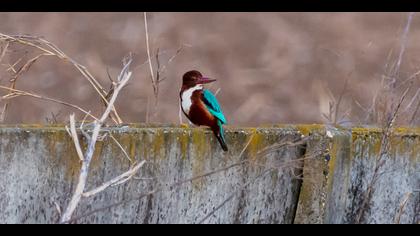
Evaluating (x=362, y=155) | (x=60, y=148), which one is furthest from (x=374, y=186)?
(x=60, y=148)

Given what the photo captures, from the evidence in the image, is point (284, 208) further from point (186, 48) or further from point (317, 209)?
point (186, 48)

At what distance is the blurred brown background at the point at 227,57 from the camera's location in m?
6.98

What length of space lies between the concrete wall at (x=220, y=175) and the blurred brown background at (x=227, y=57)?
1.94 metres

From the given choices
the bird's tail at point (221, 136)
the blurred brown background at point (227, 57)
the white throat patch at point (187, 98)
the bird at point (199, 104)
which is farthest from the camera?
the blurred brown background at point (227, 57)

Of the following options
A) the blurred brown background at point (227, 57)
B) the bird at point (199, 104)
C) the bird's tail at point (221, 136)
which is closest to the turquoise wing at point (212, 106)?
the bird at point (199, 104)

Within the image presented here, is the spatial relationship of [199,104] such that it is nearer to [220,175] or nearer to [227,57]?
[220,175]

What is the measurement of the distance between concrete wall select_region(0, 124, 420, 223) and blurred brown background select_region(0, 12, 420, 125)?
1938mm

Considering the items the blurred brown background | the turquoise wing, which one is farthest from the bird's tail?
the blurred brown background

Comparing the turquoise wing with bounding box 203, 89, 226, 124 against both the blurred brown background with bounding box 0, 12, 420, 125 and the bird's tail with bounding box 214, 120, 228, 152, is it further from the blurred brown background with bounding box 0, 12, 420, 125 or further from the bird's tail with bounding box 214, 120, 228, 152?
the blurred brown background with bounding box 0, 12, 420, 125

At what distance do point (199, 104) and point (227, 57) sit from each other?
116 inches

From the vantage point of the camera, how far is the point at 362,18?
8.27 m

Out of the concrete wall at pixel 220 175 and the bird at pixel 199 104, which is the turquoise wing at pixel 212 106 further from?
the concrete wall at pixel 220 175

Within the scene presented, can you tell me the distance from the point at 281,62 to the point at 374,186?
3.34m
